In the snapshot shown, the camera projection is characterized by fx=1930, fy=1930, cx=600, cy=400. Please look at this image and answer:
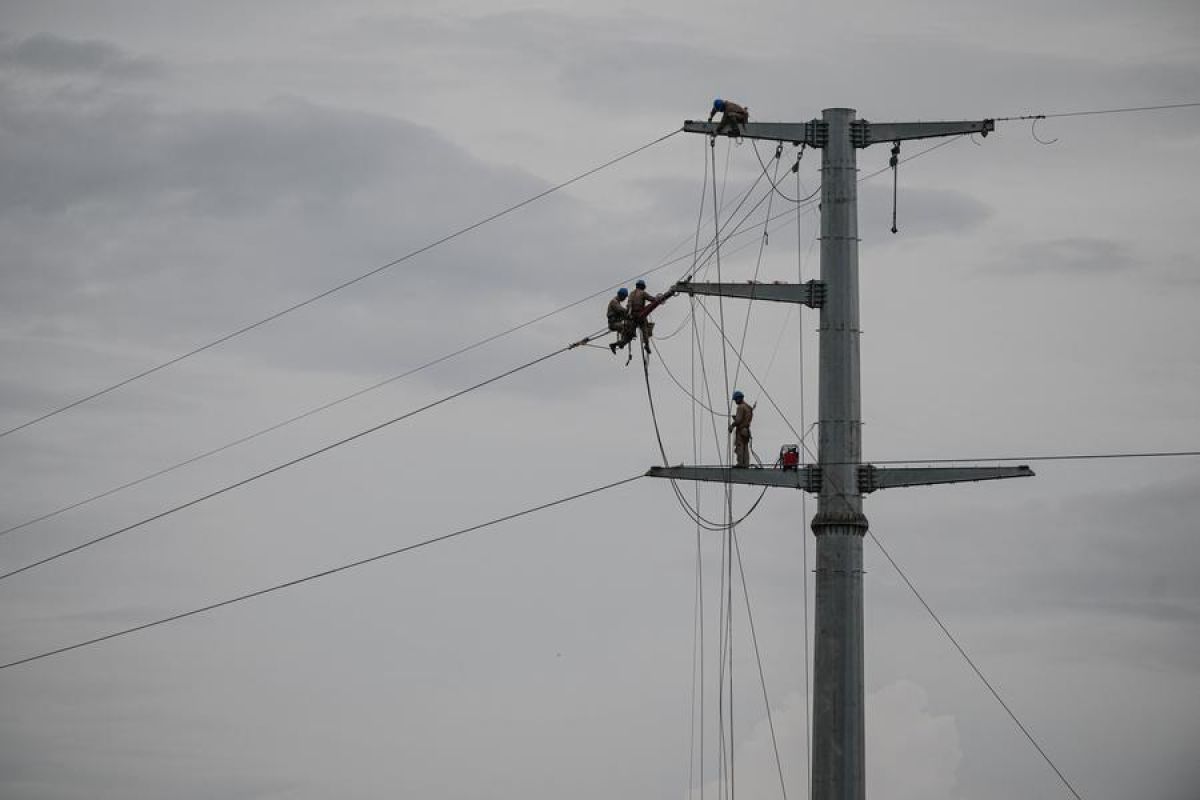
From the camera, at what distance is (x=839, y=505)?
31781mm

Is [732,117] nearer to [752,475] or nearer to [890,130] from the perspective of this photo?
[890,130]

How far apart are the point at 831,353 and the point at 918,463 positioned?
2379 mm

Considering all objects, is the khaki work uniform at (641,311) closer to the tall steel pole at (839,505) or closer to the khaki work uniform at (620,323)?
the khaki work uniform at (620,323)

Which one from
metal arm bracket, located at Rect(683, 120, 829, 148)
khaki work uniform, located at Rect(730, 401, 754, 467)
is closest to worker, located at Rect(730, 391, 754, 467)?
khaki work uniform, located at Rect(730, 401, 754, 467)

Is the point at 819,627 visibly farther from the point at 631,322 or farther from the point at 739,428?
the point at 631,322

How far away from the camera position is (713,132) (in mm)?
33562

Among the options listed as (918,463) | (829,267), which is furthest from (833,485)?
(829,267)

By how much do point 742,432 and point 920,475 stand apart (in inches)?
144

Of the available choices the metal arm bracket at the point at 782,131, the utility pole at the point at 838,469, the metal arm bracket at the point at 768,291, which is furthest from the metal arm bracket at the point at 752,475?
the metal arm bracket at the point at 782,131

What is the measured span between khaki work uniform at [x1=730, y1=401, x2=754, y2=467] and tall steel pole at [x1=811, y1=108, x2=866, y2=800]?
2466 millimetres

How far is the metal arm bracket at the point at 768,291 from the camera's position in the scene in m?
32.2

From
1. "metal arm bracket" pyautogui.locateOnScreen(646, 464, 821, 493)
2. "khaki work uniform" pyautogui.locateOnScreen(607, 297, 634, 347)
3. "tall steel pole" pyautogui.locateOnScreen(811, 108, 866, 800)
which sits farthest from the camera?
"khaki work uniform" pyautogui.locateOnScreen(607, 297, 634, 347)

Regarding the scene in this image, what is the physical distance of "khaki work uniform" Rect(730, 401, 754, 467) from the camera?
3422cm

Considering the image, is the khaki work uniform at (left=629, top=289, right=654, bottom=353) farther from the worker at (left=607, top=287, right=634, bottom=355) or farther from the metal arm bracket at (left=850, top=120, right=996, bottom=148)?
the metal arm bracket at (left=850, top=120, right=996, bottom=148)
